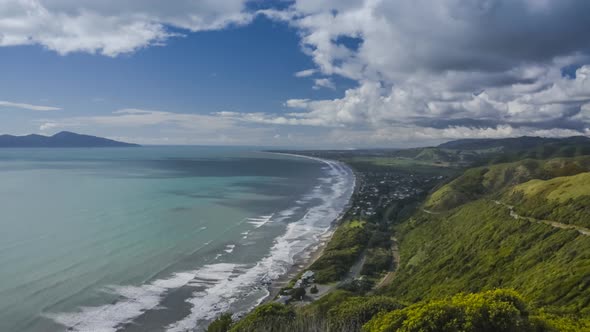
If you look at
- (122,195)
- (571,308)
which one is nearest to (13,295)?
(571,308)

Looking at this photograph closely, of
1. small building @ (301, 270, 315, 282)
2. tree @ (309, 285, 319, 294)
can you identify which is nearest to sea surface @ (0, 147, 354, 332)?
small building @ (301, 270, 315, 282)

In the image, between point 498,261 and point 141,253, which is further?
point 141,253

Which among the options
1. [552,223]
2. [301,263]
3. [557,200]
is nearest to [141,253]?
[301,263]

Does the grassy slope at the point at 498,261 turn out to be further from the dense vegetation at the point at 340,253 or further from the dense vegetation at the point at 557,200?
the dense vegetation at the point at 340,253

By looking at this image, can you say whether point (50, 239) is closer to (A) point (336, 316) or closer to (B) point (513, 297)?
(A) point (336, 316)

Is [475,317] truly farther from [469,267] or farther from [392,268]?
[392,268]

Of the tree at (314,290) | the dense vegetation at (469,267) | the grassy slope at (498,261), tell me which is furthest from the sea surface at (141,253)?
the grassy slope at (498,261)

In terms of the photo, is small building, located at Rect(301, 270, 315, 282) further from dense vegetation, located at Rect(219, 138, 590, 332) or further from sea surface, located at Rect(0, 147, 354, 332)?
sea surface, located at Rect(0, 147, 354, 332)

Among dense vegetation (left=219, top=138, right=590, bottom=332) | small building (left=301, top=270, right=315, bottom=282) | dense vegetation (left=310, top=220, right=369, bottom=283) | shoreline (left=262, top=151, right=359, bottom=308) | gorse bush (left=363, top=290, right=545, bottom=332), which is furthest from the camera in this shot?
dense vegetation (left=310, top=220, right=369, bottom=283)
